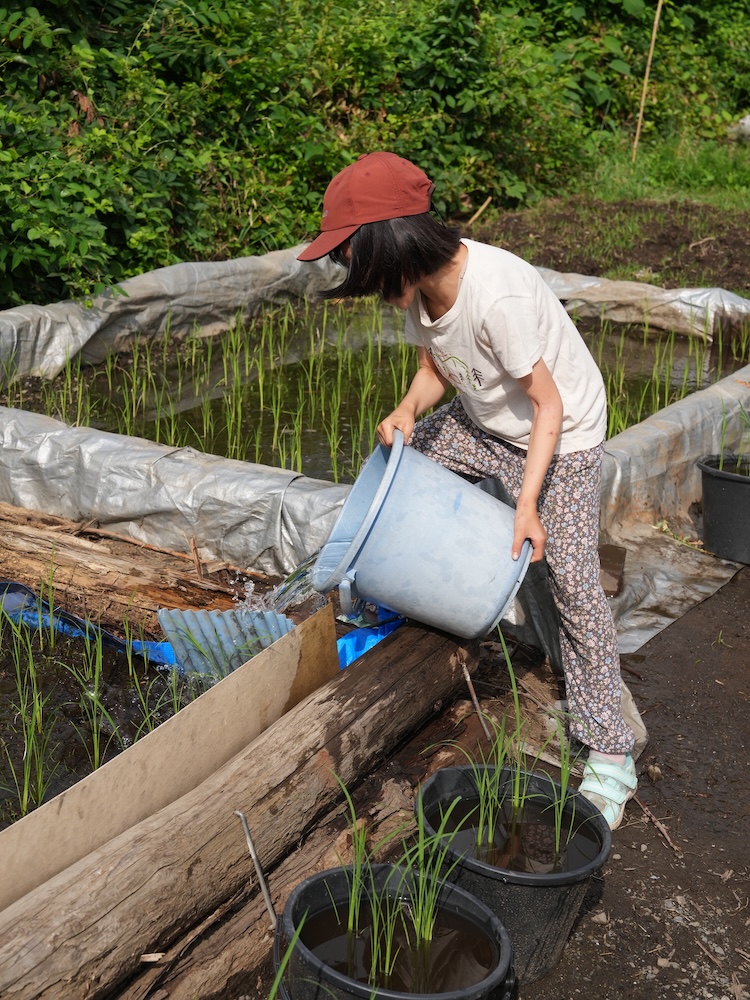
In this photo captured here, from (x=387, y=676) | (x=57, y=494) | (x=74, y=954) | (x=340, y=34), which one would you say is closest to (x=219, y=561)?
(x=57, y=494)

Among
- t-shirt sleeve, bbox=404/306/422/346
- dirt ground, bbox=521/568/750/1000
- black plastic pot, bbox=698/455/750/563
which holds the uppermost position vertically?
t-shirt sleeve, bbox=404/306/422/346

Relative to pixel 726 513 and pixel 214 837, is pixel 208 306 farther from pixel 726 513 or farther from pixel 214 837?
pixel 214 837

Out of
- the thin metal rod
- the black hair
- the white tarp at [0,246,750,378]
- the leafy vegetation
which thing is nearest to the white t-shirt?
the black hair

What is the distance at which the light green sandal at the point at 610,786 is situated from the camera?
2.13m

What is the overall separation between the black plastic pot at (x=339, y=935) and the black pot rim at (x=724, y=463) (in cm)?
195

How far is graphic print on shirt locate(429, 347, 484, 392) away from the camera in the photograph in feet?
7.04

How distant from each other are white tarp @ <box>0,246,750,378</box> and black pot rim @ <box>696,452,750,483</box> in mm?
1954

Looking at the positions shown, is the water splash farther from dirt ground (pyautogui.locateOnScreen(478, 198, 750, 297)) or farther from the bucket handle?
dirt ground (pyautogui.locateOnScreen(478, 198, 750, 297))

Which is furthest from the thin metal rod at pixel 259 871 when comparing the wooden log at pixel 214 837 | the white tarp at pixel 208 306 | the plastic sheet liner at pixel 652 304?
the plastic sheet liner at pixel 652 304

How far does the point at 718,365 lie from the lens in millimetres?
5020

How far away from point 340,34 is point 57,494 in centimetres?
474

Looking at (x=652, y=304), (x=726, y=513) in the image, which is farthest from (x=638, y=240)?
(x=726, y=513)

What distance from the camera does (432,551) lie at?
6.89 feet

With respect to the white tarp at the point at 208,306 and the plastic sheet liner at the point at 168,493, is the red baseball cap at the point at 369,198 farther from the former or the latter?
the white tarp at the point at 208,306
